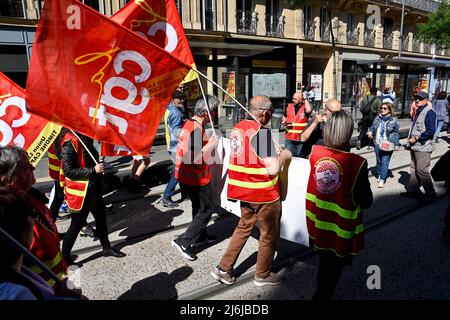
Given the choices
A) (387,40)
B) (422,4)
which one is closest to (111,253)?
(387,40)

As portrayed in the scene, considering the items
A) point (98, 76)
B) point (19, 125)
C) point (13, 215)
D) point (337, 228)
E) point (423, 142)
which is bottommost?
point (337, 228)

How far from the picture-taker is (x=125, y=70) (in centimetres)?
314

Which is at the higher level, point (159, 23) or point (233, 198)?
point (159, 23)

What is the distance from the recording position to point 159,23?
12.0 feet

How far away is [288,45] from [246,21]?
13.2 ft

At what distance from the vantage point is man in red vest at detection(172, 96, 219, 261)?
395cm

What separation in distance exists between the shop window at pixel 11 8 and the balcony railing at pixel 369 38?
24.8m

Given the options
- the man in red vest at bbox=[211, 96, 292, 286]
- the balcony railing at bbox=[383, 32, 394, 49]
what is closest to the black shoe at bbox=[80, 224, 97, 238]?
the man in red vest at bbox=[211, 96, 292, 286]

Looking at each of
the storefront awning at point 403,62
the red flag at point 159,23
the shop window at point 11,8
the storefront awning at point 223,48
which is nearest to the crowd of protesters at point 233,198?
the red flag at point 159,23

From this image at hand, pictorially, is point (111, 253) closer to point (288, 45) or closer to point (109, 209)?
point (109, 209)

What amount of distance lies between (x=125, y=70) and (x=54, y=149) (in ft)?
7.16

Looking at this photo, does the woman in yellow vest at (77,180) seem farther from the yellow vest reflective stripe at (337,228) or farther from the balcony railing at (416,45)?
the balcony railing at (416,45)

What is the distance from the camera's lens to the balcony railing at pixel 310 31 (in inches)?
952

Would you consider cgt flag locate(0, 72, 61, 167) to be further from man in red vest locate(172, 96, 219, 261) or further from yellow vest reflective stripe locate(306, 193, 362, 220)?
yellow vest reflective stripe locate(306, 193, 362, 220)
